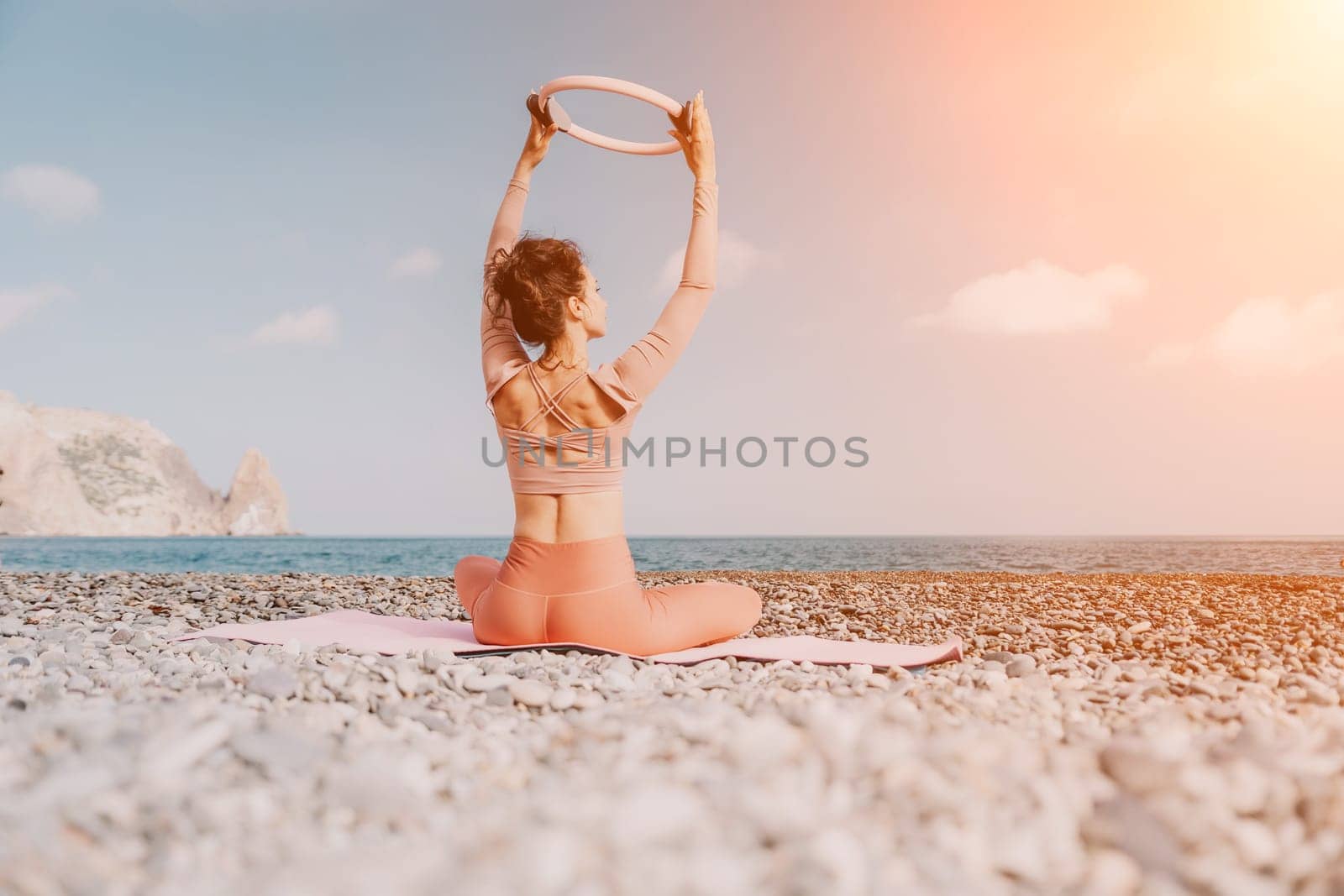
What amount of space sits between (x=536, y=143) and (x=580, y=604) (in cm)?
215

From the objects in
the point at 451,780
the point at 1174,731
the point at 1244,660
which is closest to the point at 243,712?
the point at 451,780

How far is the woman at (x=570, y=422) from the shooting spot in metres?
3.18

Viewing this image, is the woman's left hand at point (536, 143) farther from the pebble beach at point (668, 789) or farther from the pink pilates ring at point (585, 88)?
the pebble beach at point (668, 789)

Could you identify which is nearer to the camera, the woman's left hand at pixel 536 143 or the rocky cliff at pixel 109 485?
the woman's left hand at pixel 536 143

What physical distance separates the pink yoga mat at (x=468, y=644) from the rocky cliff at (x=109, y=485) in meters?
46.7

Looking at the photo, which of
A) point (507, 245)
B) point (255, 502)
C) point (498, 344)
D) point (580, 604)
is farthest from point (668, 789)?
point (255, 502)

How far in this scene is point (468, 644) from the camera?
3494 mm

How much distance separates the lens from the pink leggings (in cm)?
327

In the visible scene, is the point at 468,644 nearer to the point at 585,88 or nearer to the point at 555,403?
the point at 555,403

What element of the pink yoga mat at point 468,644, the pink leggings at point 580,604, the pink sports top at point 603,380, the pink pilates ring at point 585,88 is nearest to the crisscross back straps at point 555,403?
the pink sports top at point 603,380

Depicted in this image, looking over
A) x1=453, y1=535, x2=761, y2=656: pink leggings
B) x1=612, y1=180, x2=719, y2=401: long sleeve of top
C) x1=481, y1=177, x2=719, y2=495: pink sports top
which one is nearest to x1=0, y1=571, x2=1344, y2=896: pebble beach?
x1=453, y1=535, x2=761, y2=656: pink leggings

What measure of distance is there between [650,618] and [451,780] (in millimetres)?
1810

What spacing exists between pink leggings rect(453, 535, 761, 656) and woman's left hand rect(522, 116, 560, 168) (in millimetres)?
1798

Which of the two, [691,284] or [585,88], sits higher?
[585,88]
